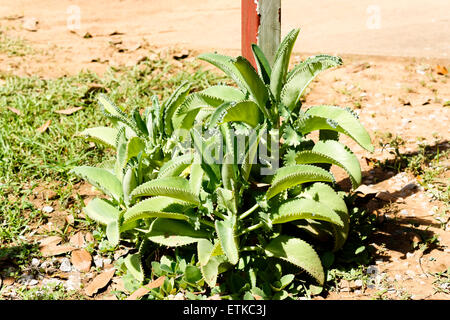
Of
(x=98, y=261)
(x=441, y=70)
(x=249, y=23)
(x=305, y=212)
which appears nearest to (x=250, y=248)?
(x=305, y=212)

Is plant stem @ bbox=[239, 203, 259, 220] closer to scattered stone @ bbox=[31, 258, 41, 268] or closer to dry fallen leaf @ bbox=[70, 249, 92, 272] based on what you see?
dry fallen leaf @ bbox=[70, 249, 92, 272]

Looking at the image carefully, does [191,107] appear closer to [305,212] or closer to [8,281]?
[305,212]

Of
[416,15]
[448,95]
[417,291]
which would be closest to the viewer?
[417,291]

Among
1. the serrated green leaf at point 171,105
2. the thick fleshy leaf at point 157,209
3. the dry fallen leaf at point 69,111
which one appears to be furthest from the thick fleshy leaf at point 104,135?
the dry fallen leaf at point 69,111

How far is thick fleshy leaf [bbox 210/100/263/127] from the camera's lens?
2.26 metres

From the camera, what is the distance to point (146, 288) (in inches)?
99.3

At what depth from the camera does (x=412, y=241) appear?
2.74 metres

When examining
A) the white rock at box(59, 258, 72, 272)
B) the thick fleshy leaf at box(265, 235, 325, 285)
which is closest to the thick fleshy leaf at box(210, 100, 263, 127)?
the thick fleshy leaf at box(265, 235, 325, 285)

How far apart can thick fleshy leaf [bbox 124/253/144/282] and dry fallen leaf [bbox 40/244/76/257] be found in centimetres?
40

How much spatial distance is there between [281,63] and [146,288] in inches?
44.8

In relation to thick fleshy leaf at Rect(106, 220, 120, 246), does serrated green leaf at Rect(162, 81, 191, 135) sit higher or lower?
higher

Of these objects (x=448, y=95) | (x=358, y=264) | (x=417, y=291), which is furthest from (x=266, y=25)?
(x=448, y=95)

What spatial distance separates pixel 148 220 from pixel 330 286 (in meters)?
0.86

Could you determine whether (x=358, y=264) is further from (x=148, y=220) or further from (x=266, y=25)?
(x=266, y=25)
